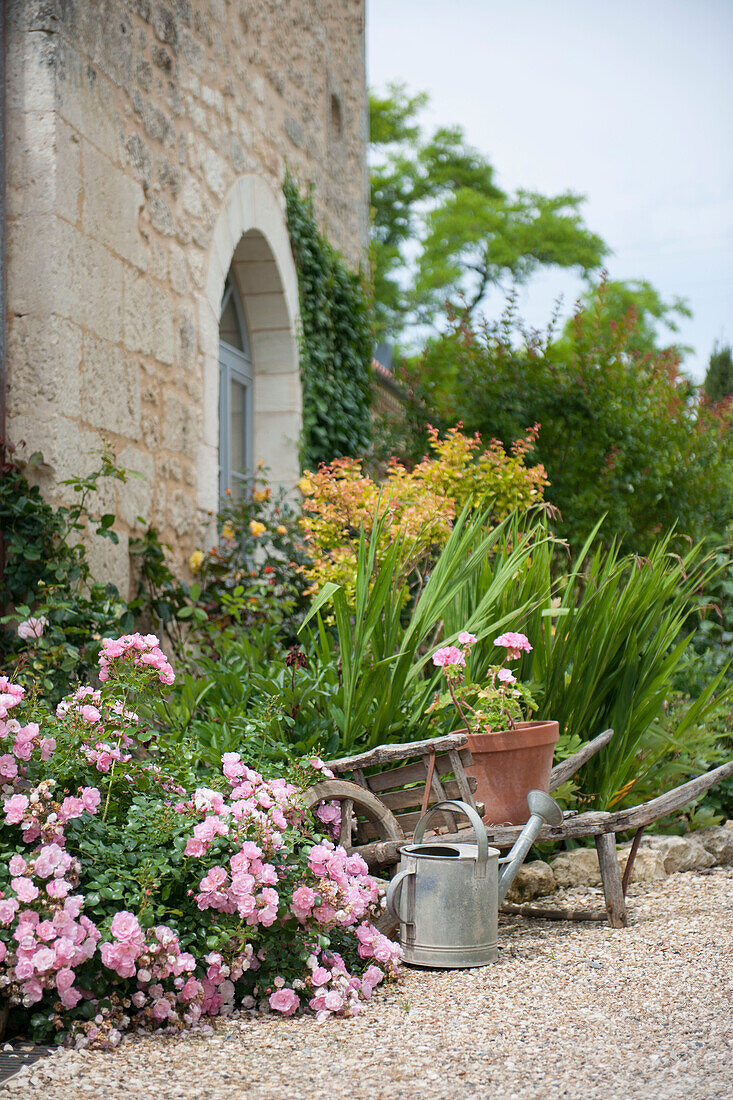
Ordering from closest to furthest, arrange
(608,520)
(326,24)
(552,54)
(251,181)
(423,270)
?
(251,181) < (608,520) < (326,24) < (552,54) < (423,270)

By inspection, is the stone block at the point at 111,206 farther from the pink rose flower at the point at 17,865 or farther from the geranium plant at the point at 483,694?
the pink rose flower at the point at 17,865

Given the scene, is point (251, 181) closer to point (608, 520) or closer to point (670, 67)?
point (608, 520)

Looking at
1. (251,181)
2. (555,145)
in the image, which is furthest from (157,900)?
(555,145)

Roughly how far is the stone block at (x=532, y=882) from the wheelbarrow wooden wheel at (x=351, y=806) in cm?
66

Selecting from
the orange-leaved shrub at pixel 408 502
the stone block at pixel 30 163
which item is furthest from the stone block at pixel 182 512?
the stone block at pixel 30 163

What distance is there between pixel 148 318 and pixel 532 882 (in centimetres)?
292

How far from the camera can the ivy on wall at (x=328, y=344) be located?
20.7 feet

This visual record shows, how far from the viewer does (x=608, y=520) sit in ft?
20.2

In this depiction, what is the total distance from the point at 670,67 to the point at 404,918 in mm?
6728

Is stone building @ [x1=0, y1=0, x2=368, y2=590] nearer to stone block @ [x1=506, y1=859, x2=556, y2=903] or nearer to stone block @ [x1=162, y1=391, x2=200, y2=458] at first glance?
stone block @ [x1=162, y1=391, x2=200, y2=458]

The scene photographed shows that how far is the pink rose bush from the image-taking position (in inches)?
77.6

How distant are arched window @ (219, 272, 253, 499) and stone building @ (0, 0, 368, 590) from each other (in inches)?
0.5

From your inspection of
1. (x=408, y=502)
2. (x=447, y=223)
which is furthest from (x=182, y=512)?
(x=447, y=223)

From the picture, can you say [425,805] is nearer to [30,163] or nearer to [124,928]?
[124,928]
